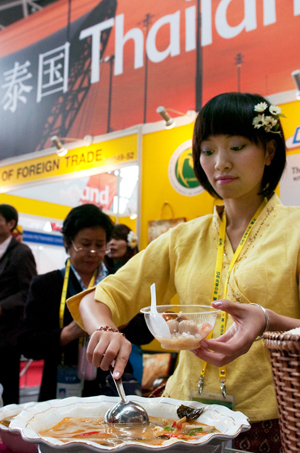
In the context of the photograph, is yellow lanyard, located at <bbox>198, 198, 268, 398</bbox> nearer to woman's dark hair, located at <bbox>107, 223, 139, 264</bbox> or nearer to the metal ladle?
the metal ladle

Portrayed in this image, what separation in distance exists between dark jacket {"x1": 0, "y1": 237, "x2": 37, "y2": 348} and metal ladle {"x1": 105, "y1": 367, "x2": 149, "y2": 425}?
2422 mm

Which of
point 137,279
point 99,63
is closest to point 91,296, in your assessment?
point 137,279

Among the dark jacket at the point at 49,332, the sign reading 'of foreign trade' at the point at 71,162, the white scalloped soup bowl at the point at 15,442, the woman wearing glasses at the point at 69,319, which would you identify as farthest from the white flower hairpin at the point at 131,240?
the white scalloped soup bowl at the point at 15,442

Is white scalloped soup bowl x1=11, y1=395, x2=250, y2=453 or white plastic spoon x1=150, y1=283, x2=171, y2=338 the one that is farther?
white plastic spoon x1=150, y1=283, x2=171, y2=338

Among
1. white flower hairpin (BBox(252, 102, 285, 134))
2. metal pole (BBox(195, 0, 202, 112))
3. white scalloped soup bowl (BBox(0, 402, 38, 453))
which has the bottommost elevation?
white scalloped soup bowl (BBox(0, 402, 38, 453))

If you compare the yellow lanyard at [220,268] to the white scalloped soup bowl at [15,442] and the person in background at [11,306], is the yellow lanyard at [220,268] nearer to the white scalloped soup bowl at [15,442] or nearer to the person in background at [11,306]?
the white scalloped soup bowl at [15,442]

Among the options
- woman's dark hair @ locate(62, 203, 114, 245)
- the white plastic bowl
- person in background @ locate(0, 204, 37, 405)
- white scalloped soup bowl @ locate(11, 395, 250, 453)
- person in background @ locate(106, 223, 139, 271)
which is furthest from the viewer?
person in background @ locate(106, 223, 139, 271)

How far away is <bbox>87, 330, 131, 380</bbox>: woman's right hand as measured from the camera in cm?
96

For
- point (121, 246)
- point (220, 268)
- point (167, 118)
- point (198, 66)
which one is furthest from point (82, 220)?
point (198, 66)

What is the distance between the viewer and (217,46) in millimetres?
4152

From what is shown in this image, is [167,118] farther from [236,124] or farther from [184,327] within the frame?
[184,327]

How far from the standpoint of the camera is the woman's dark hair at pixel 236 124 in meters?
1.20

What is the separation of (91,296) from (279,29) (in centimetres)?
337

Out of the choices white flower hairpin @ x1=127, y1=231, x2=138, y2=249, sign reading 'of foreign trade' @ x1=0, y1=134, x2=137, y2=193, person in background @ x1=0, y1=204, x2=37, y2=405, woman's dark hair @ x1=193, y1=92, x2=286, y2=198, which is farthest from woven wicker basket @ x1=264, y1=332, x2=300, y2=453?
sign reading 'of foreign trade' @ x1=0, y1=134, x2=137, y2=193
